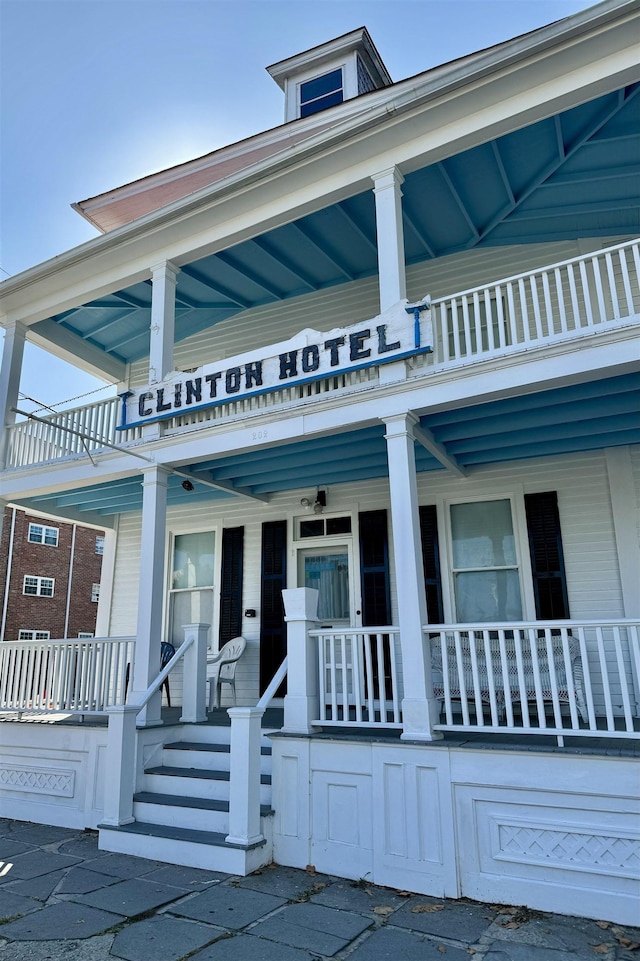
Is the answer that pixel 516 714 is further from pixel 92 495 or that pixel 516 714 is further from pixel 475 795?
pixel 92 495

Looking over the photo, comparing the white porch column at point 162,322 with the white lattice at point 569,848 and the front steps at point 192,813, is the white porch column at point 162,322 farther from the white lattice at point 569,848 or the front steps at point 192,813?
the white lattice at point 569,848

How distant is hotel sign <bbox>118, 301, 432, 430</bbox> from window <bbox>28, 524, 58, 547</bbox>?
70.0 feet

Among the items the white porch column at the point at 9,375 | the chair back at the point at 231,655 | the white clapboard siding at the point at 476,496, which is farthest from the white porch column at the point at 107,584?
the white porch column at the point at 9,375

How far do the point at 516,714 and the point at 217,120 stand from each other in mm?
9421

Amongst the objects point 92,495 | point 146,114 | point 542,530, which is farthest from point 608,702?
point 146,114

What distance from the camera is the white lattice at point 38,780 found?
6344mm

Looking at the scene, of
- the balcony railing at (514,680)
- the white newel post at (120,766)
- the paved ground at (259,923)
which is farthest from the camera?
the white newel post at (120,766)

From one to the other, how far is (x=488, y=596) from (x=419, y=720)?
284cm

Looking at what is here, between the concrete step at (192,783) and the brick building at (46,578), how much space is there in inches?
736

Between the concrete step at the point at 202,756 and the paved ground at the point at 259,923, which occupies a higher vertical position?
the concrete step at the point at 202,756

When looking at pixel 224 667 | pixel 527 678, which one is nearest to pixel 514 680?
pixel 527 678

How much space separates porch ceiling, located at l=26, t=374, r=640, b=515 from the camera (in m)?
5.49

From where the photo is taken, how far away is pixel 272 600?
844 centimetres

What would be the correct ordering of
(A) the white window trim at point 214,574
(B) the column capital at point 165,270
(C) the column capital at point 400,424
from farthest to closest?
1. (A) the white window trim at point 214,574
2. (B) the column capital at point 165,270
3. (C) the column capital at point 400,424
